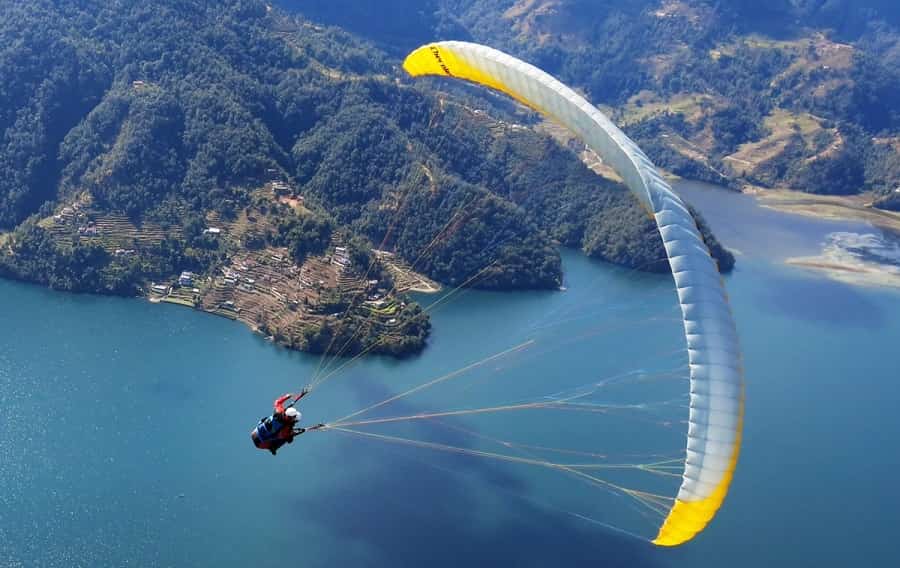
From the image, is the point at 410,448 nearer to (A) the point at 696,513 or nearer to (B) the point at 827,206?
(A) the point at 696,513

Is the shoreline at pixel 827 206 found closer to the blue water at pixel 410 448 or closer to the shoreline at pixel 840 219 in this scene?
the shoreline at pixel 840 219

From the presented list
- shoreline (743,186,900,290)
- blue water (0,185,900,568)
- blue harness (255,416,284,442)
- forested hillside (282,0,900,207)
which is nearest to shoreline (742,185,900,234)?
shoreline (743,186,900,290)

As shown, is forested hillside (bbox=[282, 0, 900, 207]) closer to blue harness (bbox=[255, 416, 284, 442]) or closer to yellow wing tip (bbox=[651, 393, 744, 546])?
yellow wing tip (bbox=[651, 393, 744, 546])

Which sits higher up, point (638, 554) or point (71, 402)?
point (638, 554)

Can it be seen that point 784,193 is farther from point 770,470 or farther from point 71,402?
point 71,402

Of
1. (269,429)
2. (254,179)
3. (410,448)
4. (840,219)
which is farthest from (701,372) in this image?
(840,219)

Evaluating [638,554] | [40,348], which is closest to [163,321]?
[40,348]
